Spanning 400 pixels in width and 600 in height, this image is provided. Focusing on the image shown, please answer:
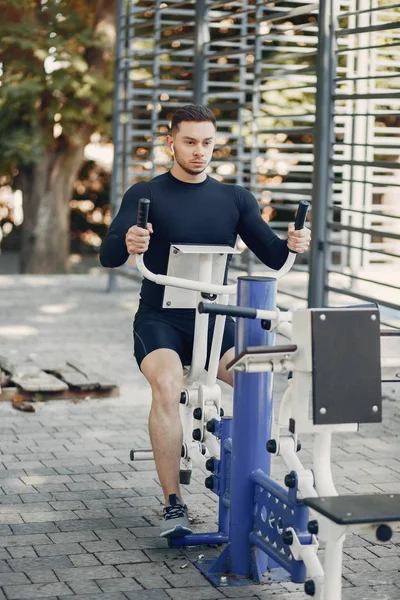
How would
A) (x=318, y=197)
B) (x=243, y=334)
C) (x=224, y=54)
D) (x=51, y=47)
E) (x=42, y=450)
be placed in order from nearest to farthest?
(x=243, y=334) < (x=42, y=450) < (x=318, y=197) < (x=224, y=54) < (x=51, y=47)

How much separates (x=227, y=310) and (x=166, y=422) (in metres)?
0.92

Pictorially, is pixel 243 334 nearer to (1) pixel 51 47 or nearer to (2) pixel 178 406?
(2) pixel 178 406

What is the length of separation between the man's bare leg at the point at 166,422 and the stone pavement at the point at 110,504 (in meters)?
0.28

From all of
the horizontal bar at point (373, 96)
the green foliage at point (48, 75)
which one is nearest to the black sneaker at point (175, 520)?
the horizontal bar at point (373, 96)

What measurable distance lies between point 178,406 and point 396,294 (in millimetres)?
7598

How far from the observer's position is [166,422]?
14.7ft

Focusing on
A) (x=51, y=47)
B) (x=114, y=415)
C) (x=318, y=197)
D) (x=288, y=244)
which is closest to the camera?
(x=288, y=244)

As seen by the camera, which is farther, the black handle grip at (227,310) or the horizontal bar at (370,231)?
the horizontal bar at (370,231)

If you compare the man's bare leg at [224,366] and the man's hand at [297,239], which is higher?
the man's hand at [297,239]

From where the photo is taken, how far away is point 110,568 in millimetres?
4219

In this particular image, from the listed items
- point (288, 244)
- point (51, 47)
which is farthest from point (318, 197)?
point (51, 47)

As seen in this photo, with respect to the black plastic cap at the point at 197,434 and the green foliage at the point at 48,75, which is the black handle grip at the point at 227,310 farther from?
the green foliage at the point at 48,75

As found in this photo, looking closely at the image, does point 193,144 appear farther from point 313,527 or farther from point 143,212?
point 313,527

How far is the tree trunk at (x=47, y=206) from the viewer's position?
17016mm
